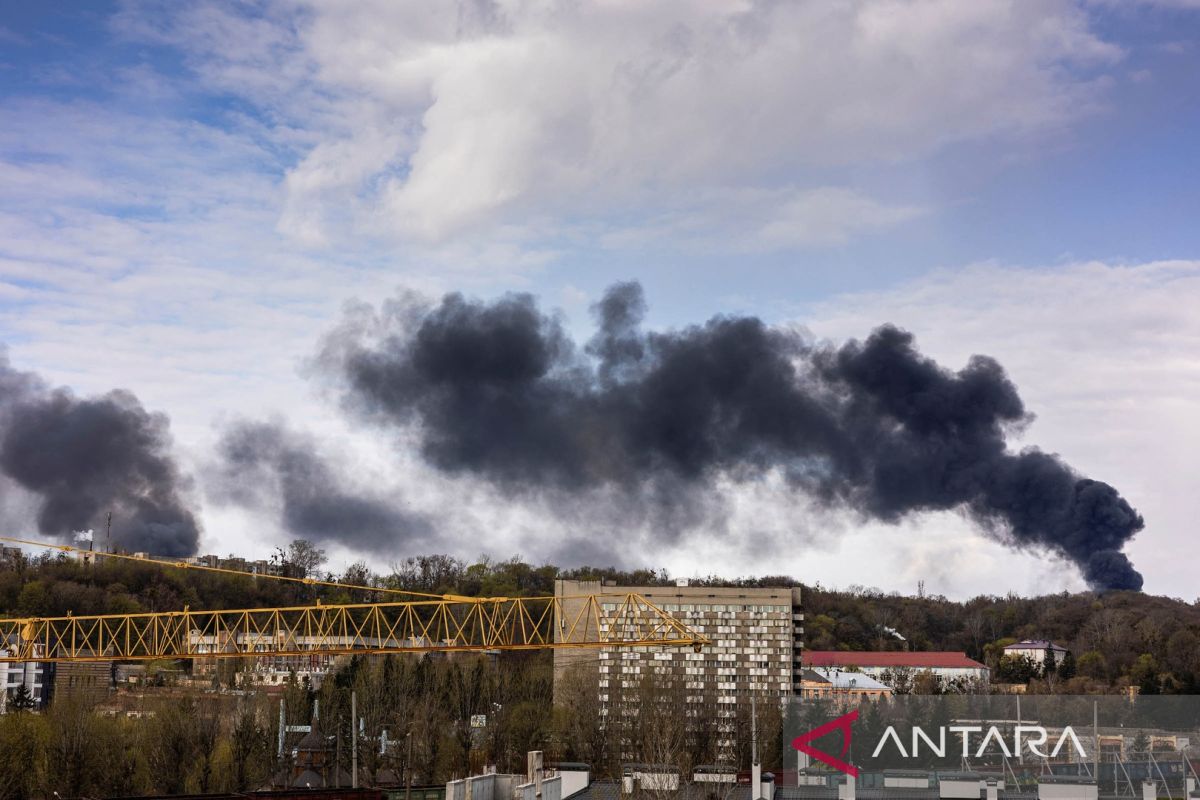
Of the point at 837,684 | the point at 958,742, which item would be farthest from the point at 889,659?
the point at 958,742

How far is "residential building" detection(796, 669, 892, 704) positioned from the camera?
12562 centimetres

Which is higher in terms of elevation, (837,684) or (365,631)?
(365,631)

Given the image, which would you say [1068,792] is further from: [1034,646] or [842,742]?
[1034,646]

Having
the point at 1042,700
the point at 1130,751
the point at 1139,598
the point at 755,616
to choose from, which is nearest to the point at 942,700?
the point at 1042,700

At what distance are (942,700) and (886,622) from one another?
105028 millimetres

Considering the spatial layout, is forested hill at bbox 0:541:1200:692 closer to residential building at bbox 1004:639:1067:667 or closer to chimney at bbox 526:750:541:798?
residential building at bbox 1004:639:1067:667

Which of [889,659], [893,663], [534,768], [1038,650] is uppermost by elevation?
[1038,650]

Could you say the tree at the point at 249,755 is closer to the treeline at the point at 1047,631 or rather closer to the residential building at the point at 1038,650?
the treeline at the point at 1047,631

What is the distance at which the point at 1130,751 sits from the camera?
44812 mm

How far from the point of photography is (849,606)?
17538 centimetres

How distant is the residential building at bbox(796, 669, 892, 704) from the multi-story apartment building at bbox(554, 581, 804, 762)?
21.9 ft

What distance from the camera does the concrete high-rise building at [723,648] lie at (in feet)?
375

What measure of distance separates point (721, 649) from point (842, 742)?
70.9m

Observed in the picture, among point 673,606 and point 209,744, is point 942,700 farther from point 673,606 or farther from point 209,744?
point 673,606
